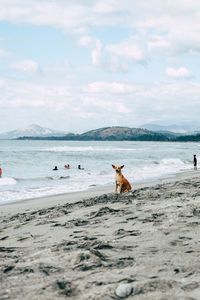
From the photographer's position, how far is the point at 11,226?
251 inches

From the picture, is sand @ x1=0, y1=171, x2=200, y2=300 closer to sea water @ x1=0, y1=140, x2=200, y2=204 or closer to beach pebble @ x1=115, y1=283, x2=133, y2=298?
beach pebble @ x1=115, y1=283, x2=133, y2=298

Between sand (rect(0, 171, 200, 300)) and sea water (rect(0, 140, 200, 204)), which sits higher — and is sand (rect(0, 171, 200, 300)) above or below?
above

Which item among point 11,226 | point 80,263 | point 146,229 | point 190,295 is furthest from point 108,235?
point 11,226

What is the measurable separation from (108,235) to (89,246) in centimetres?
66

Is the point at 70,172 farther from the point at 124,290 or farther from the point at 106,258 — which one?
the point at 124,290

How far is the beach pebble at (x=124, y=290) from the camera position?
2.74m

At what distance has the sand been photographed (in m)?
2.83

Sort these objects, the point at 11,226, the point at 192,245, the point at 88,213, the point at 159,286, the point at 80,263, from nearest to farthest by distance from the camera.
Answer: the point at 159,286, the point at 80,263, the point at 192,245, the point at 11,226, the point at 88,213

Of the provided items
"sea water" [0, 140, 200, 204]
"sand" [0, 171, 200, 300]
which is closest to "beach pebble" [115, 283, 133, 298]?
"sand" [0, 171, 200, 300]

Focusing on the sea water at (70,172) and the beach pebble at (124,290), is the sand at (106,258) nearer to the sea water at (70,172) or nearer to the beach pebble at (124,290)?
the beach pebble at (124,290)

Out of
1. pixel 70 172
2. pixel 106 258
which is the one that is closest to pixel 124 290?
pixel 106 258

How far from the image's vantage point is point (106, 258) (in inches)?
144

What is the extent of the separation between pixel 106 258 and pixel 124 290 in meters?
0.87

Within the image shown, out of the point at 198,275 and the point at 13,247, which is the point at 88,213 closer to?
the point at 13,247
